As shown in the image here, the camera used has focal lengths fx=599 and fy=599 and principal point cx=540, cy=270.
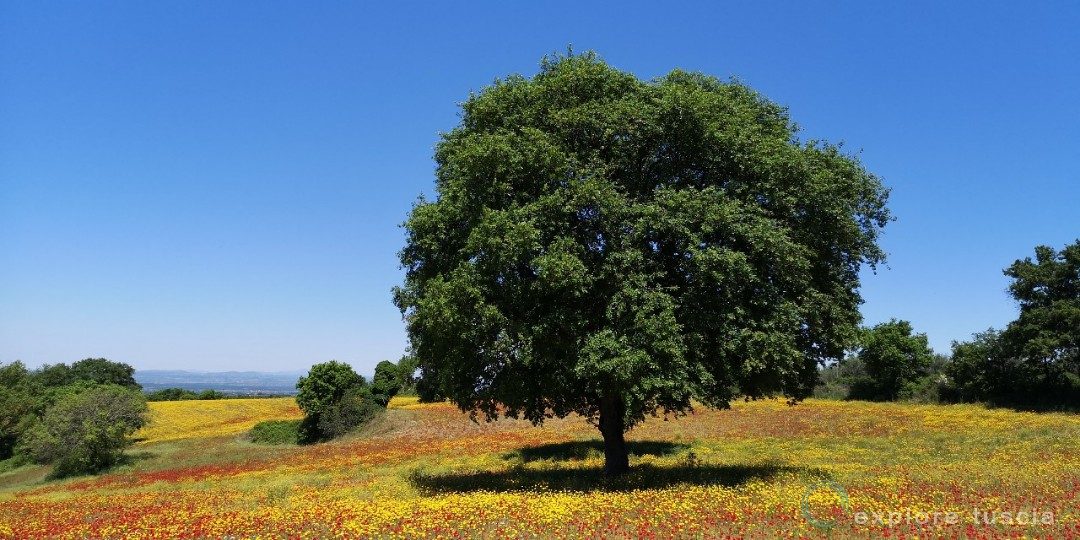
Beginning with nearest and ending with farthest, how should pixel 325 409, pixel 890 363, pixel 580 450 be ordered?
pixel 580 450 < pixel 325 409 < pixel 890 363

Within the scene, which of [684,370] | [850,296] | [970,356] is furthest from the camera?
[970,356]

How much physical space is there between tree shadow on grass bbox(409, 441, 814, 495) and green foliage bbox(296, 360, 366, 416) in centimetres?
4386

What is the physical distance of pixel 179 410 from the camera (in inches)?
3580

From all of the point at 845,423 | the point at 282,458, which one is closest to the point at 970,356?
the point at 845,423

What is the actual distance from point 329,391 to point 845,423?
Result: 173 ft

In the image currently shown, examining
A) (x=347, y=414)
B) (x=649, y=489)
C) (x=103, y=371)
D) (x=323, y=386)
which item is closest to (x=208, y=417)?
(x=323, y=386)

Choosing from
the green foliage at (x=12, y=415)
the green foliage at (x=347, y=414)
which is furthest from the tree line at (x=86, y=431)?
the green foliage at (x=347, y=414)

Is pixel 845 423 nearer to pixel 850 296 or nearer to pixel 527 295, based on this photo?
pixel 850 296

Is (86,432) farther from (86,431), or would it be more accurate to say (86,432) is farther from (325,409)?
(325,409)

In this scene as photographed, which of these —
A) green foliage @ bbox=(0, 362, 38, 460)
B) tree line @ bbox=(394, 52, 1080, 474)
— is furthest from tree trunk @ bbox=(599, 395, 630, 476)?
green foliage @ bbox=(0, 362, 38, 460)

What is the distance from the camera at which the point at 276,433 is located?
68.7 meters

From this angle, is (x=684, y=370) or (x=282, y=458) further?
(x=282, y=458)

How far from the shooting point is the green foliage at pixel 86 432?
49281 mm

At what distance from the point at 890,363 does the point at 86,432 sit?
91.6 metres
